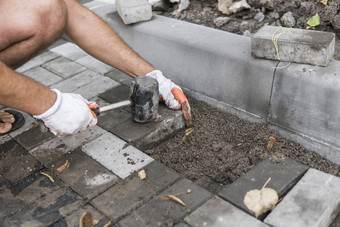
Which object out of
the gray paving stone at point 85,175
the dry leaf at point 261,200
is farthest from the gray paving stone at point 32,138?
the dry leaf at point 261,200

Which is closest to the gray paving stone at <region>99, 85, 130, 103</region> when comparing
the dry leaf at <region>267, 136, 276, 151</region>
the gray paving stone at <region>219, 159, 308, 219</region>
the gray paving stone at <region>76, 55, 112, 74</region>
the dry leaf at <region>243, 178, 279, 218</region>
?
the gray paving stone at <region>76, 55, 112, 74</region>

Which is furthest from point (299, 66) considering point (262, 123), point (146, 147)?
point (146, 147)

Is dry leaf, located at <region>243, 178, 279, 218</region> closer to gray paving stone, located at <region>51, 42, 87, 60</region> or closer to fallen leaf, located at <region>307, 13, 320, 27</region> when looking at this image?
fallen leaf, located at <region>307, 13, 320, 27</region>

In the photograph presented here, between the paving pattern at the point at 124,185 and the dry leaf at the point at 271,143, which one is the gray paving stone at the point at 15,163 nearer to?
the paving pattern at the point at 124,185

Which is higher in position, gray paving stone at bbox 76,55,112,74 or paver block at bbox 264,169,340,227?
paver block at bbox 264,169,340,227

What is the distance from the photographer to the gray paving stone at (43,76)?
4.05 meters

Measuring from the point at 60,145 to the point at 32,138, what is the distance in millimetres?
307

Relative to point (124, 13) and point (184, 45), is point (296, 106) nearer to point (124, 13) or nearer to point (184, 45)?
point (184, 45)

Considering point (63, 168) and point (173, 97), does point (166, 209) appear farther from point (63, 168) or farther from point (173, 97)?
point (173, 97)

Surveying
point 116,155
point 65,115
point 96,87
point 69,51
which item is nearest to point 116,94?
point 96,87

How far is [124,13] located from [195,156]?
5.72ft

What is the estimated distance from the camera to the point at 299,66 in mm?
2723

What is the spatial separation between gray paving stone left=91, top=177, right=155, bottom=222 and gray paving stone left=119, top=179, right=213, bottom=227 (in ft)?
0.17

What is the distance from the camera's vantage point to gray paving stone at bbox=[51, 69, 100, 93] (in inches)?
153
